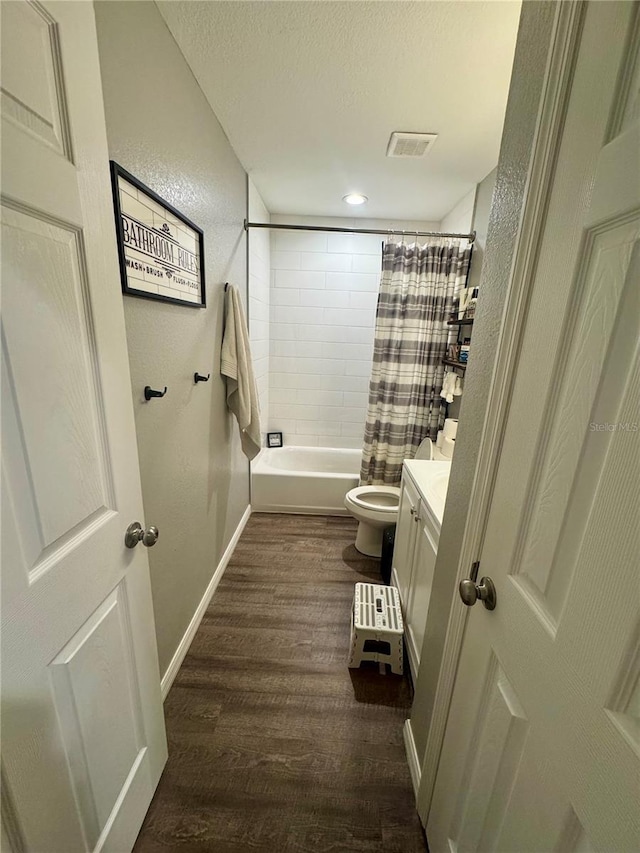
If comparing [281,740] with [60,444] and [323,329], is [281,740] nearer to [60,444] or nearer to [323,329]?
[60,444]

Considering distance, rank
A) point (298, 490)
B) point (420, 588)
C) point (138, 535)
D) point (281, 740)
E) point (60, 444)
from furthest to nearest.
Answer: point (298, 490) → point (420, 588) → point (281, 740) → point (138, 535) → point (60, 444)

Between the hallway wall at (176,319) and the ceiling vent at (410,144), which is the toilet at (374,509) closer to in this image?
the hallway wall at (176,319)

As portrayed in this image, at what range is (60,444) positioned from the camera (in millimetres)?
635

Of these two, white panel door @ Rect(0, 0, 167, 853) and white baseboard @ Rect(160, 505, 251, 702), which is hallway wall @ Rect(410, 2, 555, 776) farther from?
white baseboard @ Rect(160, 505, 251, 702)

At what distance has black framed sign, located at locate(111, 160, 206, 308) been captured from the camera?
40.4 inches

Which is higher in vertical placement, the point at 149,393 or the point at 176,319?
the point at 176,319

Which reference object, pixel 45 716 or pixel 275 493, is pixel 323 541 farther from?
pixel 45 716

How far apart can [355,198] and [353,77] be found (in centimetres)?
126

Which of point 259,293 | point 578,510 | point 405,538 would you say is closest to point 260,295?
point 259,293

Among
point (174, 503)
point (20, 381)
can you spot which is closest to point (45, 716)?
point (20, 381)

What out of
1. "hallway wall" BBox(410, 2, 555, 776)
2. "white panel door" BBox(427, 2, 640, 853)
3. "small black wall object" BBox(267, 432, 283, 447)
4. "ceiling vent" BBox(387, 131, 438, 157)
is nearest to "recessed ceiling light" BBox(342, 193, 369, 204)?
"ceiling vent" BBox(387, 131, 438, 157)

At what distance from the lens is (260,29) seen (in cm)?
117

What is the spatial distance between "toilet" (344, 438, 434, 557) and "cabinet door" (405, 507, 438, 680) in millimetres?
635

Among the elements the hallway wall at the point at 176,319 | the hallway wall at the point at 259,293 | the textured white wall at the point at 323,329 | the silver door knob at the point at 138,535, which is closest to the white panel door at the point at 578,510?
the silver door knob at the point at 138,535
